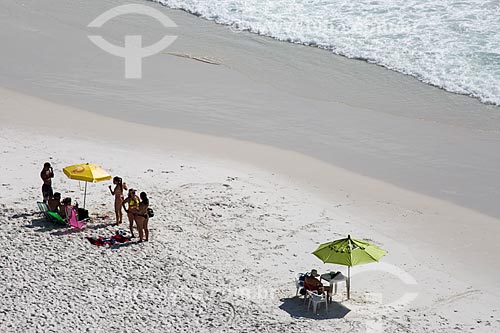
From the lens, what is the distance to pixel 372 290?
17375mm

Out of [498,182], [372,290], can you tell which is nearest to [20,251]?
[372,290]

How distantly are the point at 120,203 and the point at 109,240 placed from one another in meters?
0.99

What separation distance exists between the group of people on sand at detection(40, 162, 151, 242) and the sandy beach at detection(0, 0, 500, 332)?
0.40 m

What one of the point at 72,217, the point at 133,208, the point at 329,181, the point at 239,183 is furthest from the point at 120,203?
the point at 329,181

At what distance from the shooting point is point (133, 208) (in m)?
18.8

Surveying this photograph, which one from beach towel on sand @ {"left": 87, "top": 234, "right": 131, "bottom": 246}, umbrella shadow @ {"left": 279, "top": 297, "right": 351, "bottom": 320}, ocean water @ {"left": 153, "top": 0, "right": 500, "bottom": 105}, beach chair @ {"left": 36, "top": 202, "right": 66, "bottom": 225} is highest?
ocean water @ {"left": 153, "top": 0, "right": 500, "bottom": 105}

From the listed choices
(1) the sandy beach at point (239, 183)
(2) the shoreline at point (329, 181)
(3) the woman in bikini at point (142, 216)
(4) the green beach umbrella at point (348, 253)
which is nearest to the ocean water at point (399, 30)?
(1) the sandy beach at point (239, 183)

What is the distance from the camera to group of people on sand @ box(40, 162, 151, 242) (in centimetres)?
1862

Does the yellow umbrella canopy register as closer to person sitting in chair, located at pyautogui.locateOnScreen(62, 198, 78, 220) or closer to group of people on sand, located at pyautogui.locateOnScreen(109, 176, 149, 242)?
group of people on sand, located at pyautogui.locateOnScreen(109, 176, 149, 242)

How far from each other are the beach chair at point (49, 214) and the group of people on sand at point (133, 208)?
1.18 m

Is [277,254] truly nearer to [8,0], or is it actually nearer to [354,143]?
[354,143]

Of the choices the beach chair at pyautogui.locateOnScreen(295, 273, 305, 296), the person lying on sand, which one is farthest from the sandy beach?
the person lying on sand

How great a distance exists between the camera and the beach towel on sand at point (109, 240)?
18531mm

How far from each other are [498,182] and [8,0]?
19.8m
